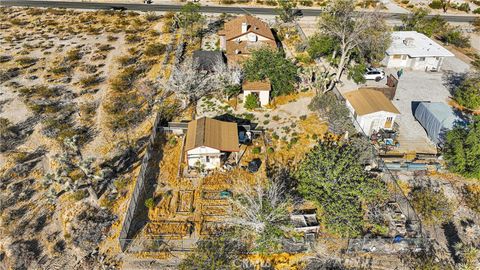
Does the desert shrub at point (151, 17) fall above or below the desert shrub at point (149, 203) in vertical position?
above

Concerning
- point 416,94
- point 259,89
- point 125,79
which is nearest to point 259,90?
point 259,89

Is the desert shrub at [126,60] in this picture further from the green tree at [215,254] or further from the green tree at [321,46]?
the green tree at [215,254]

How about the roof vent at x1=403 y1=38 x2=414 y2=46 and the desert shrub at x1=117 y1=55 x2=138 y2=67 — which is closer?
the desert shrub at x1=117 y1=55 x2=138 y2=67

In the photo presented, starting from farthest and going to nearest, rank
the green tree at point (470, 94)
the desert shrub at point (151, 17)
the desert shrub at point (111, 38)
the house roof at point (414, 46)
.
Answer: the desert shrub at point (151, 17), the desert shrub at point (111, 38), the house roof at point (414, 46), the green tree at point (470, 94)

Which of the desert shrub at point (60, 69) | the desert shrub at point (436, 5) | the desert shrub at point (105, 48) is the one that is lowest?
the desert shrub at point (60, 69)

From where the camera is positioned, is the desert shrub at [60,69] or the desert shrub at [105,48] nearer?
the desert shrub at [60,69]

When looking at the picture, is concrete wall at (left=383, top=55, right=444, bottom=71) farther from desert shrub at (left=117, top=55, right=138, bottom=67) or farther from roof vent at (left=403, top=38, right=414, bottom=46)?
desert shrub at (left=117, top=55, right=138, bottom=67)

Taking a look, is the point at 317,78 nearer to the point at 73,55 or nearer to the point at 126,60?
the point at 126,60

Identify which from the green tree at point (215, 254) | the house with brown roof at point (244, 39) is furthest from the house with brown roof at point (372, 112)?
the green tree at point (215, 254)

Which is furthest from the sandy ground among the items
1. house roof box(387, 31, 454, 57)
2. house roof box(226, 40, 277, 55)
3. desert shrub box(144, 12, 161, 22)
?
desert shrub box(144, 12, 161, 22)
